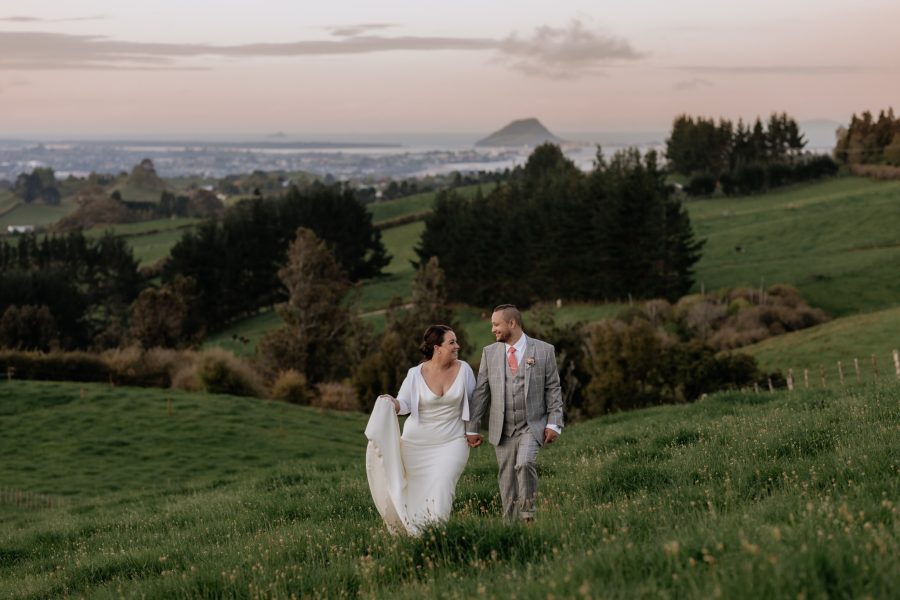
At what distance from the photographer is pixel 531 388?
11.0 meters

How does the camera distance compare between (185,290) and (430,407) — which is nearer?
(430,407)

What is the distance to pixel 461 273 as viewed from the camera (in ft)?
390

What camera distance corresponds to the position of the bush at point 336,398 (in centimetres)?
5525

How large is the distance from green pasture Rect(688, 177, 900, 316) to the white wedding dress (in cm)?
7665

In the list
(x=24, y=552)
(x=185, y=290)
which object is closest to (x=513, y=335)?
(x=24, y=552)

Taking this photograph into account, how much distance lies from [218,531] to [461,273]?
10601 cm

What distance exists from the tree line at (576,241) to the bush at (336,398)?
4856 centimetres

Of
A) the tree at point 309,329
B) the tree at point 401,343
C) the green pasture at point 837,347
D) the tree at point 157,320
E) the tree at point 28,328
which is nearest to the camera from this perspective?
the green pasture at point 837,347

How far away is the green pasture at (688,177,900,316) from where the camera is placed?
86500 millimetres

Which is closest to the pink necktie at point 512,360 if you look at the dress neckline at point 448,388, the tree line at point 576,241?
the dress neckline at point 448,388

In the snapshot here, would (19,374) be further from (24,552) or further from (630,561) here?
(630,561)

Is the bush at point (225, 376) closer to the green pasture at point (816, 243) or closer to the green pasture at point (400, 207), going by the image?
the green pasture at point (816, 243)

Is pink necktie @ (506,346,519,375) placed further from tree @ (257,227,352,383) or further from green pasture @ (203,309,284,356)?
green pasture @ (203,309,284,356)

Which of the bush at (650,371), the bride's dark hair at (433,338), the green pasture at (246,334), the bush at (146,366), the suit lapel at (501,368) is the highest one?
the bride's dark hair at (433,338)
